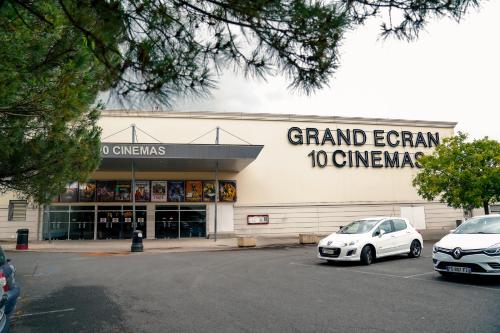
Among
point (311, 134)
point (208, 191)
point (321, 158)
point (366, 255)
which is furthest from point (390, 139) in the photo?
point (366, 255)

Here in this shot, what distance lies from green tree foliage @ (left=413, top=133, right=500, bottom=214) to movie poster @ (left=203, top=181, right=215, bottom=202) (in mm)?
13411

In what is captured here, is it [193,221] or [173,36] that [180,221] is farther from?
[173,36]

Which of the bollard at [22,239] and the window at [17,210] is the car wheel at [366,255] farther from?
the window at [17,210]

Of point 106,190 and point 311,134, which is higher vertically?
point 311,134

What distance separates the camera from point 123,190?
2569 cm

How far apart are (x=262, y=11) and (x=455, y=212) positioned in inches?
1264

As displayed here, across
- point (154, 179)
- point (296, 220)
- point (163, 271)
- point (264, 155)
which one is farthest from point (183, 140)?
point (163, 271)

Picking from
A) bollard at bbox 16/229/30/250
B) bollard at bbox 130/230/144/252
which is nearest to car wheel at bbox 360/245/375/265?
bollard at bbox 130/230/144/252

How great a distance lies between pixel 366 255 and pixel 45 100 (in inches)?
371

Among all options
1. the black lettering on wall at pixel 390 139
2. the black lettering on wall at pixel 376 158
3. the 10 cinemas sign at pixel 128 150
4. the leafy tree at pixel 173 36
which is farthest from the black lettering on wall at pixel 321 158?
the leafy tree at pixel 173 36

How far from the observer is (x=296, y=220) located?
27625 millimetres

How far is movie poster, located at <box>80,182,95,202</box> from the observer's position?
82.5 feet

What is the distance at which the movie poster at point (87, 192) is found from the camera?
25141 millimetres

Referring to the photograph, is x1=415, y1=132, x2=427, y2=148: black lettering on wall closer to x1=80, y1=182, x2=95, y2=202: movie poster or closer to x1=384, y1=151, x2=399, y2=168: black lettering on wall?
x1=384, y1=151, x2=399, y2=168: black lettering on wall
